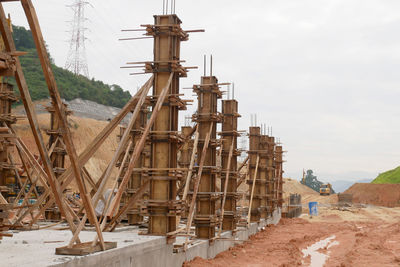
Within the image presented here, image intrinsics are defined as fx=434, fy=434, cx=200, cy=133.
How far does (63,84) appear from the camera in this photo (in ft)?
251

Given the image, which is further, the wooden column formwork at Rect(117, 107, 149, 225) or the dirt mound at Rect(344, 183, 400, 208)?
the dirt mound at Rect(344, 183, 400, 208)

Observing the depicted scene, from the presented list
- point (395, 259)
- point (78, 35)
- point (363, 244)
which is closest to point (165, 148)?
point (395, 259)

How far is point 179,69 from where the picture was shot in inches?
485

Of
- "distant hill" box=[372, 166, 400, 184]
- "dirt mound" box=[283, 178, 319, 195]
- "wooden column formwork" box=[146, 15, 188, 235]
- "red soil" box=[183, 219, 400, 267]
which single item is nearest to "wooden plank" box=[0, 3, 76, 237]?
"wooden column formwork" box=[146, 15, 188, 235]

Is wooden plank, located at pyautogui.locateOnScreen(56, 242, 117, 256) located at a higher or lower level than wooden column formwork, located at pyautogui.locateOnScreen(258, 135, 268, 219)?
lower

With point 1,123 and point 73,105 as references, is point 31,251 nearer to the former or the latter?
point 1,123

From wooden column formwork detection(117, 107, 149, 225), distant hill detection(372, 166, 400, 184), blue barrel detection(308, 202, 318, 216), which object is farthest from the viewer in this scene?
distant hill detection(372, 166, 400, 184)

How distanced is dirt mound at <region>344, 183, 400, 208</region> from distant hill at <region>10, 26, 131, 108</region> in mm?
48100

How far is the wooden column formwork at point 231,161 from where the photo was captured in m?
18.5

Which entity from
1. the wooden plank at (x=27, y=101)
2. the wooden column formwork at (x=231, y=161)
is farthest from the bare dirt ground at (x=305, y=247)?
the wooden plank at (x=27, y=101)

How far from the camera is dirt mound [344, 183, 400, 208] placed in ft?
222

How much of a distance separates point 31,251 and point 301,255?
1292cm

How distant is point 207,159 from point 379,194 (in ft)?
204

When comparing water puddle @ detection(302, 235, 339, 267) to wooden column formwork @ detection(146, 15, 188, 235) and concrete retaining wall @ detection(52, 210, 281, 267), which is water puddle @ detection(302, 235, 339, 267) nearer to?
concrete retaining wall @ detection(52, 210, 281, 267)
